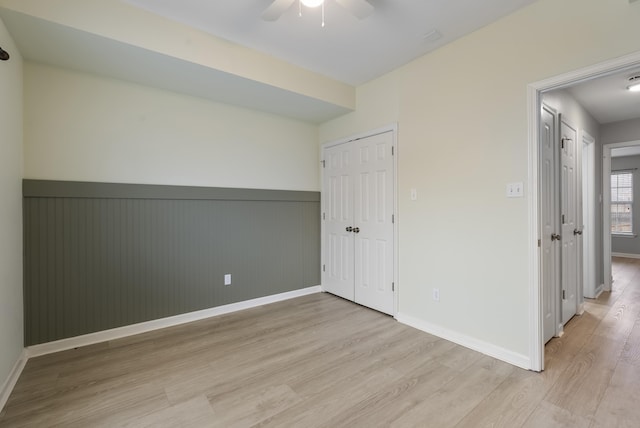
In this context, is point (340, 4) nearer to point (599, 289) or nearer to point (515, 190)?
point (515, 190)

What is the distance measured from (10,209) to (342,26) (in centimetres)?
281

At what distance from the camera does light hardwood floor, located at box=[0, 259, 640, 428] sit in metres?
1.68

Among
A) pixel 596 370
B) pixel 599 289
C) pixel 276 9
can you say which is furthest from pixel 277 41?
pixel 599 289

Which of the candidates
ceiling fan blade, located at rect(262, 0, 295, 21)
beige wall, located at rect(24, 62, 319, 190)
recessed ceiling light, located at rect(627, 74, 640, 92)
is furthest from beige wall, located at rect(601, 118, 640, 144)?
ceiling fan blade, located at rect(262, 0, 295, 21)

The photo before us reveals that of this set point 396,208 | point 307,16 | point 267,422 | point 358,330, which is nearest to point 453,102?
point 396,208

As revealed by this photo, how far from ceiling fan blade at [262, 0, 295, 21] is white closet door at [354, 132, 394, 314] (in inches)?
66.1

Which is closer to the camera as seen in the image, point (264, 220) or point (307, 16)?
point (307, 16)

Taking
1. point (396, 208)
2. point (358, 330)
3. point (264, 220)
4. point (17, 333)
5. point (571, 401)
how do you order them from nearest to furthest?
point (571, 401) < point (17, 333) < point (358, 330) < point (396, 208) < point (264, 220)

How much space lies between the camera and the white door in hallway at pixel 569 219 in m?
2.89

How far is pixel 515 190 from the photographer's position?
7.25 feet

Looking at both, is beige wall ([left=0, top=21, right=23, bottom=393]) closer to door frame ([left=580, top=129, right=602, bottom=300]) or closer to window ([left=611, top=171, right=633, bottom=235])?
door frame ([left=580, top=129, right=602, bottom=300])

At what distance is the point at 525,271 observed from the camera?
7.16 ft

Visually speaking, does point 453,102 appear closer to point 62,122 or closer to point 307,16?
point 307,16

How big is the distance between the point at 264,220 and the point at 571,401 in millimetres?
3094
